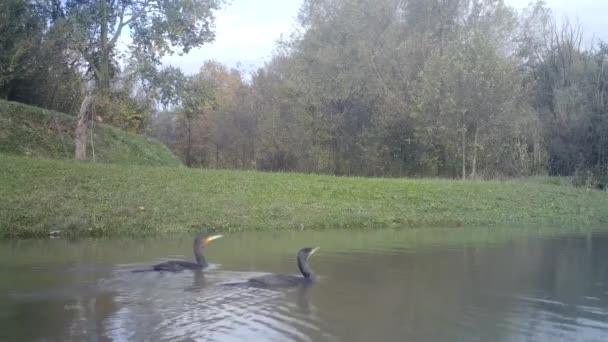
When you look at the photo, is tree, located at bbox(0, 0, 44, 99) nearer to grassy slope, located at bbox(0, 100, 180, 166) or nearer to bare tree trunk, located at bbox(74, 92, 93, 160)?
grassy slope, located at bbox(0, 100, 180, 166)

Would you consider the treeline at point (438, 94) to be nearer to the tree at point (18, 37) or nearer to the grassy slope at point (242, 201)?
the grassy slope at point (242, 201)

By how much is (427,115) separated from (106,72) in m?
17.9

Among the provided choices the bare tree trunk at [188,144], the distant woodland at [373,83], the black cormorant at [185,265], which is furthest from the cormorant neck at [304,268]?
the bare tree trunk at [188,144]

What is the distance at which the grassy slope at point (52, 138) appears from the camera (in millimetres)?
30211

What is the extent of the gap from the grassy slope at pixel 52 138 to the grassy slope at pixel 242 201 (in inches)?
233

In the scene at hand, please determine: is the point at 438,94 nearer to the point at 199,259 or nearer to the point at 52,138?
the point at 52,138

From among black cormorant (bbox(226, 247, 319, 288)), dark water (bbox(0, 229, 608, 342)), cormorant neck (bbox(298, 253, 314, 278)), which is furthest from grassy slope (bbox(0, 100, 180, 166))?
black cormorant (bbox(226, 247, 319, 288))

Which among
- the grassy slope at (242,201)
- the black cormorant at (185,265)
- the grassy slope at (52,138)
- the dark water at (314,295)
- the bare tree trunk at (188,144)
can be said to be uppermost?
the bare tree trunk at (188,144)

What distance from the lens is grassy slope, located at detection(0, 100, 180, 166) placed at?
1189 inches

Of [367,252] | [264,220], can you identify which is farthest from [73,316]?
[264,220]

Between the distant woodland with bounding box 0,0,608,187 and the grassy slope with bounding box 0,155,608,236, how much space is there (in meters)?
5.08

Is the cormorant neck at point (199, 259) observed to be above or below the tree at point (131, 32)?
below

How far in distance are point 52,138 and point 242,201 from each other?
13764 mm

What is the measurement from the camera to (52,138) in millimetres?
32344
